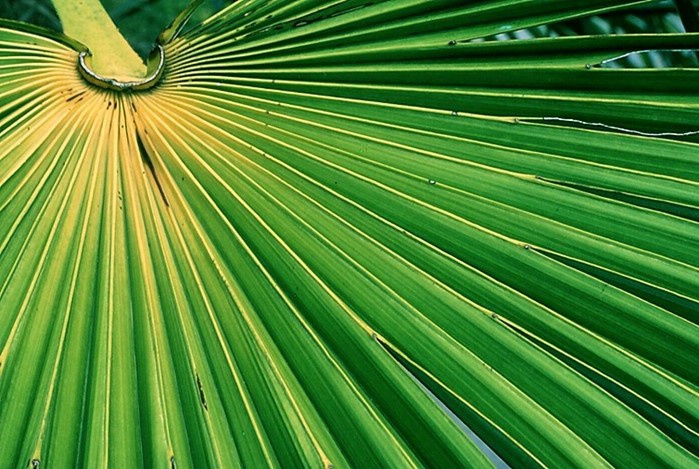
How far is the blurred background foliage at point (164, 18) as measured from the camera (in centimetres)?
107

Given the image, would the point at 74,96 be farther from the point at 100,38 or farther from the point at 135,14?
the point at 135,14

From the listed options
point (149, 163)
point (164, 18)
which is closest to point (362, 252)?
point (149, 163)

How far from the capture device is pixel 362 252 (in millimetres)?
659

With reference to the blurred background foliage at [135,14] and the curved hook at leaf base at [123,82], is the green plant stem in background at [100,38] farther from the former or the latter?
the blurred background foliage at [135,14]

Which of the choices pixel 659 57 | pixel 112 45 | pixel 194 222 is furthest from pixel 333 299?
pixel 659 57

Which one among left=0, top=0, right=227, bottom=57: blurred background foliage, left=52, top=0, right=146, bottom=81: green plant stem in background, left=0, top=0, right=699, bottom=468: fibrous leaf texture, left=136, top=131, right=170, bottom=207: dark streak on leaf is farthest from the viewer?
left=0, top=0, right=227, bottom=57: blurred background foliage

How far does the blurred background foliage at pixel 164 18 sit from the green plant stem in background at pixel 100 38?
165 mm

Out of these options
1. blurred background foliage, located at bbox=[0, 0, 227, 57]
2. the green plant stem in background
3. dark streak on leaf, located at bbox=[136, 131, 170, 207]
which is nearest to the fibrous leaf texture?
dark streak on leaf, located at bbox=[136, 131, 170, 207]

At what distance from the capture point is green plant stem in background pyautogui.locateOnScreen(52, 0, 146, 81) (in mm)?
856

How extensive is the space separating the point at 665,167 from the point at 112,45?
680 mm

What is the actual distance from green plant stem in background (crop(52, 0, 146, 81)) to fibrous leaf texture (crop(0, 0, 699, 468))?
0.11 m

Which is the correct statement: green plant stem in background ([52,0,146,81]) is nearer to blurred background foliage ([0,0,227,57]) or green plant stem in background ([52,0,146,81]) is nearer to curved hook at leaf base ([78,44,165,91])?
curved hook at leaf base ([78,44,165,91])

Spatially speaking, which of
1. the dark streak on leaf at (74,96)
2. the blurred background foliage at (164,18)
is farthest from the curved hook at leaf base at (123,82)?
the blurred background foliage at (164,18)

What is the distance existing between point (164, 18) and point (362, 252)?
66 centimetres
